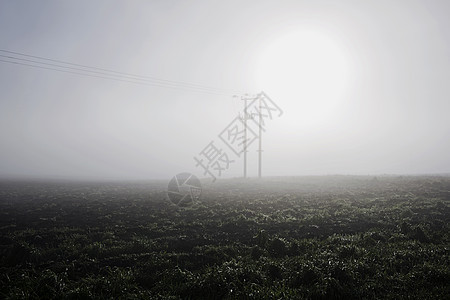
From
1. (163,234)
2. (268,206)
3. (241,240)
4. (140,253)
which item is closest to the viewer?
(140,253)

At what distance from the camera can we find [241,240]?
1631 centimetres

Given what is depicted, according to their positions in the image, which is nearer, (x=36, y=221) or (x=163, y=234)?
(x=163, y=234)

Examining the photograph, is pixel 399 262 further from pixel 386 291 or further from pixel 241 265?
Answer: pixel 241 265

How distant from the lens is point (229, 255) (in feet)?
45.0

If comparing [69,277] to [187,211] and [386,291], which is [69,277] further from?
[187,211]

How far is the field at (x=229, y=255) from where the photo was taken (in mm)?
9570

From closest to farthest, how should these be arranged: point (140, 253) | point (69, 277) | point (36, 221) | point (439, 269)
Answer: point (439, 269) < point (69, 277) < point (140, 253) < point (36, 221)

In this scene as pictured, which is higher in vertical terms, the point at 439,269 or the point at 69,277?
the point at 439,269

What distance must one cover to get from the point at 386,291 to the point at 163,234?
13396mm

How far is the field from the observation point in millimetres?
9570

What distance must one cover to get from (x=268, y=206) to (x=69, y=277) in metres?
20.6

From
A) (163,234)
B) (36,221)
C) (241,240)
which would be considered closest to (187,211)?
(163,234)

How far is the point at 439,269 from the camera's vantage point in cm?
1032

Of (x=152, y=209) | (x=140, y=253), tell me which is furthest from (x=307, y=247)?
(x=152, y=209)
